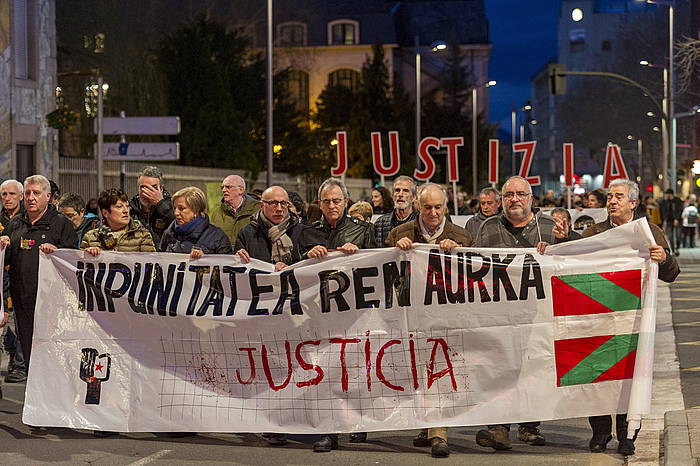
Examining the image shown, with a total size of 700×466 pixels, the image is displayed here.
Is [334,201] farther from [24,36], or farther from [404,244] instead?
[24,36]

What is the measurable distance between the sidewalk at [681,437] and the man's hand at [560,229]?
153cm

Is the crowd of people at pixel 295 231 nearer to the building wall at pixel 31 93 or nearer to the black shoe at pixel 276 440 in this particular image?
the black shoe at pixel 276 440

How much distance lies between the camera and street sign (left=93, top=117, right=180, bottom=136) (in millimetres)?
23172

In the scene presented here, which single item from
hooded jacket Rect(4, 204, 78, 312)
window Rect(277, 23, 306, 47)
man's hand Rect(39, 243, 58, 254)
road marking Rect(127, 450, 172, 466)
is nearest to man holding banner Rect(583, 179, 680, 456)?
road marking Rect(127, 450, 172, 466)

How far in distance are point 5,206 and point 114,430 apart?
365 centimetres

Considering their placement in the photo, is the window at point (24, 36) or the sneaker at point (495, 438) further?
the window at point (24, 36)

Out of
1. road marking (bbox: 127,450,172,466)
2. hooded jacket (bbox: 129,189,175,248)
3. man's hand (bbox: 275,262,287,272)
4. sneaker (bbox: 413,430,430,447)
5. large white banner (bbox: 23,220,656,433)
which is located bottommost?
road marking (bbox: 127,450,172,466)

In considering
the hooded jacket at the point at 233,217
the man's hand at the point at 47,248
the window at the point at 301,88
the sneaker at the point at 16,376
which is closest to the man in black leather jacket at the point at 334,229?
the man's hand at the point at 47,248

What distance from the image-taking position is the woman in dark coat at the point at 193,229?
9523 millimetres

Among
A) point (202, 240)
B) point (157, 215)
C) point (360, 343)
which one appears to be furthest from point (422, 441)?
point (157, 215)

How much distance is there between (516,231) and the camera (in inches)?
358

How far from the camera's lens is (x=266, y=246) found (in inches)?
370

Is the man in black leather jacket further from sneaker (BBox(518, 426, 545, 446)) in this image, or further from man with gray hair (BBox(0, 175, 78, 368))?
man with gray hair (BBox(0, 175, 78, 368))

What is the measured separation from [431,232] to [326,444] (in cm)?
167
